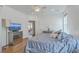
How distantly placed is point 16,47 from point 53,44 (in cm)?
54

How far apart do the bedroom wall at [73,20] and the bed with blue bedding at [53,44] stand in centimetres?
9

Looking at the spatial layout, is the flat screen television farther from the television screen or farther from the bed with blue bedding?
the bed with blue bedding

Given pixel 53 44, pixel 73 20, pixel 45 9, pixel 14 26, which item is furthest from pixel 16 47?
pixel 73 20

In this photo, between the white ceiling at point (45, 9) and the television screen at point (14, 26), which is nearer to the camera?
the white ceiling at point (45, 9)

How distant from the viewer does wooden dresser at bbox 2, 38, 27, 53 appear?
1675 mm

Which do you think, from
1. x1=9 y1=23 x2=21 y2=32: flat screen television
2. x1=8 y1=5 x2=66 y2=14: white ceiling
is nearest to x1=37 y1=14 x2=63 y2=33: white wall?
x1=8 y1=5 x2=66 y2=14: white ceiling

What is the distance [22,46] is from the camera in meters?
1.88

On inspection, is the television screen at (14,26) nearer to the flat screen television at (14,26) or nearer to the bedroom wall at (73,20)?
the flat screen television at (14,26)

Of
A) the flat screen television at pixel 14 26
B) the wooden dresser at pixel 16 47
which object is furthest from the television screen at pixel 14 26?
the wooden dresser at pixel 16 47

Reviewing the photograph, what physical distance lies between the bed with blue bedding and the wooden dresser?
75 millimetres

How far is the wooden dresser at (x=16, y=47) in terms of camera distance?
167 cm
